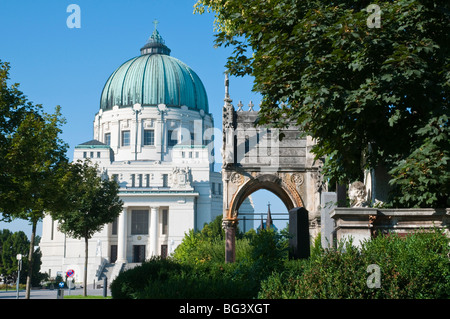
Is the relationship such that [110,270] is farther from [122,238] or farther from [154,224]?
[154,224]

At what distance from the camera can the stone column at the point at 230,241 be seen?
29.8m

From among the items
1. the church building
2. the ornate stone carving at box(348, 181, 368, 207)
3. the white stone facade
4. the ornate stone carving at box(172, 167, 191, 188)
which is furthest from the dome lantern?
the ornate stone carving at box(348, 181, 368, 207)

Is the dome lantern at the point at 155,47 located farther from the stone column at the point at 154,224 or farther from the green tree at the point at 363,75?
the green tree at the point at 363,75

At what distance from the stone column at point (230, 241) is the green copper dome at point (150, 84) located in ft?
295

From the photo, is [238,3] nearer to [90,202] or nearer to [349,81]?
[349,81]

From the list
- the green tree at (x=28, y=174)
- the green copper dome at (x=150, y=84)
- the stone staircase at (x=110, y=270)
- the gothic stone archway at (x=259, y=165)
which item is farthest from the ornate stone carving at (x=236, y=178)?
the green copper dome at (x=150, y=84)

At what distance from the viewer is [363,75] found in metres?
14.7

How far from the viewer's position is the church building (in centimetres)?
10588

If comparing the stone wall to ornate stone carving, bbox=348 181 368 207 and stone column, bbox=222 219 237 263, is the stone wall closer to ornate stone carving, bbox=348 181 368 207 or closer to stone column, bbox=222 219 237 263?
ornate stone carving, bbox=348 181 368 207

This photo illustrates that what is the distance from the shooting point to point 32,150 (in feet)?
81.4

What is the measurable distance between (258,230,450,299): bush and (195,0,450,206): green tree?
2.55 m

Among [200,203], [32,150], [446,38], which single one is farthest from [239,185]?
[200,203]

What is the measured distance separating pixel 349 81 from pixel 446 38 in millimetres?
2365
